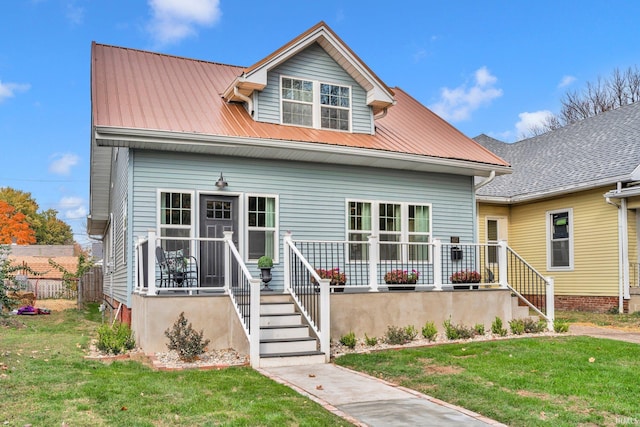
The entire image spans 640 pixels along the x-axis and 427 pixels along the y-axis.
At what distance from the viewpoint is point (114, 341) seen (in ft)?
29.4

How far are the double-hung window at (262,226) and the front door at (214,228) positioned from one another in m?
0.31

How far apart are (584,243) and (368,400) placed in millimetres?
12170

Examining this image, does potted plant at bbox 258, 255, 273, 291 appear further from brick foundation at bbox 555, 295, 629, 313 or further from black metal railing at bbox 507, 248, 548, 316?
→ brick foundation at bbox 555, 295, 629, 313

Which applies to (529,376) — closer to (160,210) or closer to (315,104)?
(160,210)

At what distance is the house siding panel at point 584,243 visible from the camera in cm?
1541

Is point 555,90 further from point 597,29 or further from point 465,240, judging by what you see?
point 465,240

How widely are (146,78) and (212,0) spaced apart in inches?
199

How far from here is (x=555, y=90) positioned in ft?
121

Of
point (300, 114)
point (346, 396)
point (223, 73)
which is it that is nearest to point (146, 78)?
point (223, 73)

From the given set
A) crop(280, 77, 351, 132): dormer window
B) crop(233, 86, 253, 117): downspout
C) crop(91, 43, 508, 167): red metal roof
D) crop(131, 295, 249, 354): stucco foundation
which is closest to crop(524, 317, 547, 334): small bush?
crop(91, 43, 508, 167): red metal roof

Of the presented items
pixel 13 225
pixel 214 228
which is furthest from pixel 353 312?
pixel 13 225

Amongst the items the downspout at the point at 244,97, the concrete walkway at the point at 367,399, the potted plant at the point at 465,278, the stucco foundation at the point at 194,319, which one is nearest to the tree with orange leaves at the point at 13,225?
the downspout at the point at 244,97

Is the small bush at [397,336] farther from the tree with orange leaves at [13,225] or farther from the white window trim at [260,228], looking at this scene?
the tree with orange leaves at [13,225]

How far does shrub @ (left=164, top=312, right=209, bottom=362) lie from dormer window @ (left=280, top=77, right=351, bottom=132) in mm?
5493
